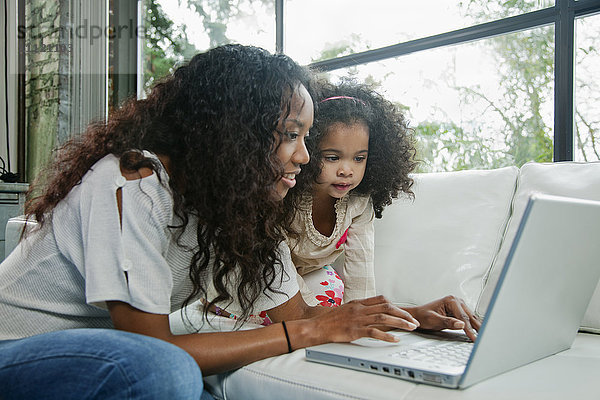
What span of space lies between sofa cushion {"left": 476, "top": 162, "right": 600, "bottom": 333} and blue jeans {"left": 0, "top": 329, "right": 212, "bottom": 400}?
3.10ft

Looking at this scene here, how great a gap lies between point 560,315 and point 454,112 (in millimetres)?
1764

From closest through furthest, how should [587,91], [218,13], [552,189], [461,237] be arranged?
[552,189]
[461,237]
[587,91]
[218,13]

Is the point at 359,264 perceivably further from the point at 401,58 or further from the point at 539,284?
the point at 401,58

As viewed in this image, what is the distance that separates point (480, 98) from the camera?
2.54m

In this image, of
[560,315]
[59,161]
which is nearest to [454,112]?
[560,315]

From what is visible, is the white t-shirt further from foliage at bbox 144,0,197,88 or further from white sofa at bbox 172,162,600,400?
foliage at bbox 144,0,197,88

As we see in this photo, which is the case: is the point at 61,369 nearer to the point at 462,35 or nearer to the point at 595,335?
the point at 595,335

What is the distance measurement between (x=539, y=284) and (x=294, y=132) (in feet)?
1.79

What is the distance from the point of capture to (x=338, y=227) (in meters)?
1.65

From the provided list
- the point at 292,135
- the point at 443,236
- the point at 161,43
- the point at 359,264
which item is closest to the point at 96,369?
the point at 292,135

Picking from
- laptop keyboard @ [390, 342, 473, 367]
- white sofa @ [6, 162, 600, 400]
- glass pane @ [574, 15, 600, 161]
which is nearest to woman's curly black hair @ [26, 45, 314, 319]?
white sofa @ [6, 162, 600, 400]

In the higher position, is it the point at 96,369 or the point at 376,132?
the point at 376,132

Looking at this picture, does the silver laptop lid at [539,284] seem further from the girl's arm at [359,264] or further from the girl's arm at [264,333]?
the girl's arm at [359,264]

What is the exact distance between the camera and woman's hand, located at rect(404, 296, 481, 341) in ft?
3.56
